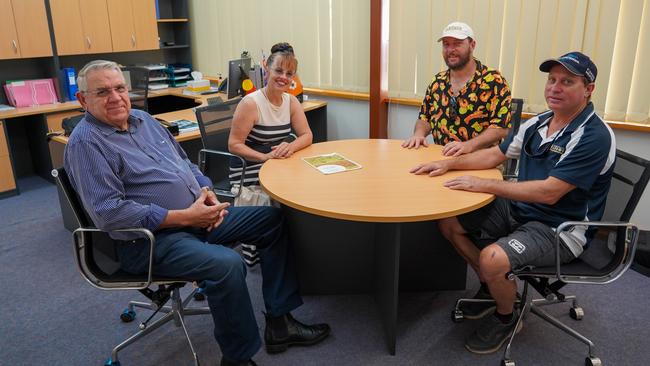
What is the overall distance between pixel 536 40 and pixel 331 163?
1750 mm

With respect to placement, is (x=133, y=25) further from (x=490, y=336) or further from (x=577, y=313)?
(x=577, y=313)

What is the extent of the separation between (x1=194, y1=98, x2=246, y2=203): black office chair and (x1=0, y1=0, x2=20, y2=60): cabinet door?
245 centimetres

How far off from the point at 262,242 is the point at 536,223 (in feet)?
3.73

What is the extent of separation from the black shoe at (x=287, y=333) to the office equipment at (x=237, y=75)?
240cm

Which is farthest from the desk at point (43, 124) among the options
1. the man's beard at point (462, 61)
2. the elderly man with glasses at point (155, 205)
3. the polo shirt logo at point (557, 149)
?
the polo shirt logo at point (557, 149)

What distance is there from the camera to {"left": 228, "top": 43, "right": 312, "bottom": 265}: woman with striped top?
2479mm

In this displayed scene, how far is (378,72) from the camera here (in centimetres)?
389

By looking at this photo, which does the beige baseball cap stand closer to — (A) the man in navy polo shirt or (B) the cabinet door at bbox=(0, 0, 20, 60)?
(A) the man in navy polo shirt

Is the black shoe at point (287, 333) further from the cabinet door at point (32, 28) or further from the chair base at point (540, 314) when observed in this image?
the cabinet door at point (32, 28)

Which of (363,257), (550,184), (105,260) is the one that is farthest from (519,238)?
(105,260)

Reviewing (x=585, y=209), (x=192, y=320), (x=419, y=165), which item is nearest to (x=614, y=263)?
(x=585, y=209)

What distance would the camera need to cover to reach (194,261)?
1.79 meters

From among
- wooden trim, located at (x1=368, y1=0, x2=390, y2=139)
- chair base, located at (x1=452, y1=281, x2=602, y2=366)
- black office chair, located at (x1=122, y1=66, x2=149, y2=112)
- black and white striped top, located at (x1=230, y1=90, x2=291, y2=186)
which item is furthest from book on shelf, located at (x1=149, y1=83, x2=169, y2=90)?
chair base, located at (x1=452, y1=281, x2=602, y2=366)

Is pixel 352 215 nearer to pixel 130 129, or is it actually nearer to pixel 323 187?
pixel 323 187
